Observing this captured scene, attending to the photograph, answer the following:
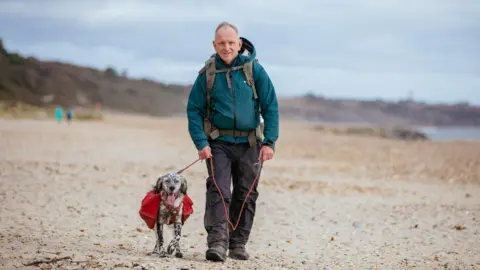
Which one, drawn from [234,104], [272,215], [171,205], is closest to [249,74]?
[234,104]

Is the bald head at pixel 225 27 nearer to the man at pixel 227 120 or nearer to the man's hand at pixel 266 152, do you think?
the man at pixel 227 120

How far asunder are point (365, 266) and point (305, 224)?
9.78ft

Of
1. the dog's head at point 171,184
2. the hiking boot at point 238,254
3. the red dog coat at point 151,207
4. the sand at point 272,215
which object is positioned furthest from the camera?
the sand at point 272,215

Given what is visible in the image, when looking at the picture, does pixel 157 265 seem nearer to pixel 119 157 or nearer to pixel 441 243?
pixel 441 243

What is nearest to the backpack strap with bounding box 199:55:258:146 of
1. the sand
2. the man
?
the man

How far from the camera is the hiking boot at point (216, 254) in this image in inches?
263

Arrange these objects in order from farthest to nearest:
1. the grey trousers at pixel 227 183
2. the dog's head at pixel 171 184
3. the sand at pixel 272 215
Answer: the sand at pixel 272 215, the grey trousers at pixel 227 183, the dog's head at pixel 171 184

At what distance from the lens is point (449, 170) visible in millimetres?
20062

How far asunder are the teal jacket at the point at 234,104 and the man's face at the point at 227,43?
0.34 ft

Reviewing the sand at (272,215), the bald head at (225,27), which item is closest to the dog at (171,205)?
the sand at (272,215)

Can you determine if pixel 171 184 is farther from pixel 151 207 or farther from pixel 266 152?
pixel 266 152

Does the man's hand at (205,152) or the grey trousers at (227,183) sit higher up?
the man's hand at (205,152)

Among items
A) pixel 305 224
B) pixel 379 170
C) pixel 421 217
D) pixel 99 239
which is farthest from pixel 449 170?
pixel 99 239

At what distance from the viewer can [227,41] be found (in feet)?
21.8
